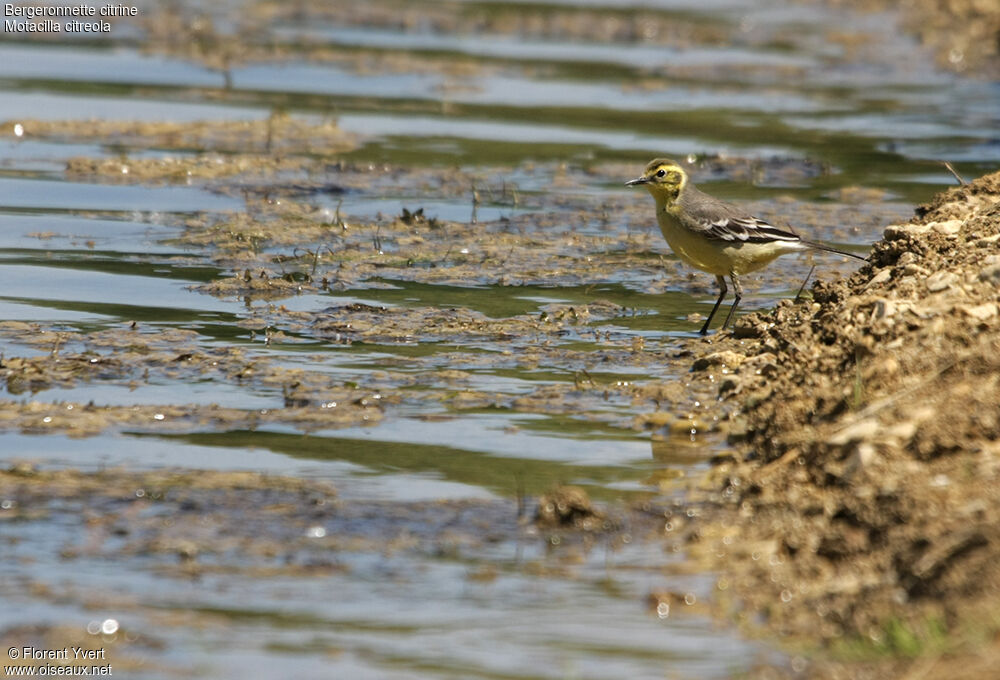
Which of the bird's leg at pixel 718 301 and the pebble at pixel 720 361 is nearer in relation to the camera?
the pebble at pixel 720 361

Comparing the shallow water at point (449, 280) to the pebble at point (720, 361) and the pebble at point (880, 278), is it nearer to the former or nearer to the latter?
the pebble at point (720, 361)

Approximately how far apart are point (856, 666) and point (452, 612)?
147cm

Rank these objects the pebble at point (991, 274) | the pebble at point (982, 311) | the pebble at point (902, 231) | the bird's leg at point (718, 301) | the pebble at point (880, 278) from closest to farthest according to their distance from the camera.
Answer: the pebble at point (982, 311), the pebble at point (991, 274), the pebble at point (880, 278), the pebble at point (902, 231), the bird's leg at point (718, 301)

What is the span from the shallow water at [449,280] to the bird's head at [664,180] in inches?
30.9

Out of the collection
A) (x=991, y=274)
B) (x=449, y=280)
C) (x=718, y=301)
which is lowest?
(x=449, y=280)

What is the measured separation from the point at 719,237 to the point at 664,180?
821 millimetres

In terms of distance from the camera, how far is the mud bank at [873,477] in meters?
5.11

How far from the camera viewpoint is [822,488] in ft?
20.7

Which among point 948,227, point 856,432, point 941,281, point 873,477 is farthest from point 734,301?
point 873,477

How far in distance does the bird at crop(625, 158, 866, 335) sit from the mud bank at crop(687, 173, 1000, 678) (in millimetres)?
1129

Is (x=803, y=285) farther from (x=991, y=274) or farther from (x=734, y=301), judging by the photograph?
(x=991, y=274)

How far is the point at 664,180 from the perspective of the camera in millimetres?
10586

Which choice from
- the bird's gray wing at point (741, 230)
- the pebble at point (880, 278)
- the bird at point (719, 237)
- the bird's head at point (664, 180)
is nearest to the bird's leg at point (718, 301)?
the bird at point (719, 237)

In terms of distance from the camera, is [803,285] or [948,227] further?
[803,285]
